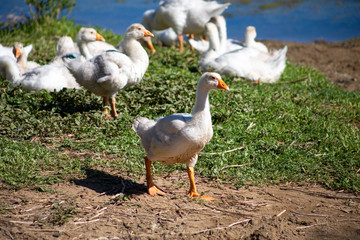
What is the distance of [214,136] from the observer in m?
5.70

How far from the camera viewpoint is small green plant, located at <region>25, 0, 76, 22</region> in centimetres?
1130

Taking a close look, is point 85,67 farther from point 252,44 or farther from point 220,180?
point 252,44

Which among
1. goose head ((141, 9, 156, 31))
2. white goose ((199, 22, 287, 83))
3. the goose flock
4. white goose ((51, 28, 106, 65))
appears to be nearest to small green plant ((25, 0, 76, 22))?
goose head ((141, 9, 156, 31))

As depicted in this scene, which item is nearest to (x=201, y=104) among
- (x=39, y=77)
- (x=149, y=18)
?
(x=39, y=77)

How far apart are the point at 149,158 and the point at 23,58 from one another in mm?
4720

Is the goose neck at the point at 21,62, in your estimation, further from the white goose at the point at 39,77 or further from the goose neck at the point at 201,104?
the goose neck at the point at 201,104

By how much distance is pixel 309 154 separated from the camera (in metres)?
5.34

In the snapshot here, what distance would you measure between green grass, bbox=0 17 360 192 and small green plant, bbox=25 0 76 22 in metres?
4.96

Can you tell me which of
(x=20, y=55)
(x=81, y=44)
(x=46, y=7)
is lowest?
(x=20, y=55)

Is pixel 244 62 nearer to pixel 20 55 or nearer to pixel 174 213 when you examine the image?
pixel 20 55

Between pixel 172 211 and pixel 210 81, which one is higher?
pixel 210 81

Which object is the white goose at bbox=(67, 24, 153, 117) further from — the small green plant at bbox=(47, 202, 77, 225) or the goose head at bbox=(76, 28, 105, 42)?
the small green plant at bbox=(47, 202, 77, 225)

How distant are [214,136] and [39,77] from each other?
10.8 feet

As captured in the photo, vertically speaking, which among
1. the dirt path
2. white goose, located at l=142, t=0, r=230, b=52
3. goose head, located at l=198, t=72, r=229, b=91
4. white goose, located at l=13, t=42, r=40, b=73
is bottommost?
the dirt path
